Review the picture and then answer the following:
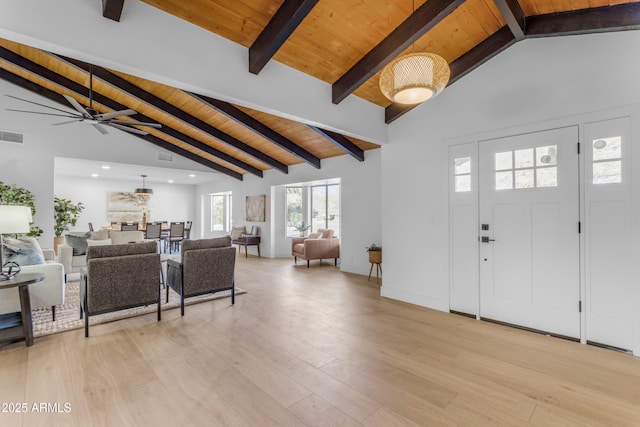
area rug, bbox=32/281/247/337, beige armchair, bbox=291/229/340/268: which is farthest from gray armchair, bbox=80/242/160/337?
beige armchair, bbox=291/229/340/268

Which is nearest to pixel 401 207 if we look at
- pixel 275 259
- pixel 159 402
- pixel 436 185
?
pixel 436 185

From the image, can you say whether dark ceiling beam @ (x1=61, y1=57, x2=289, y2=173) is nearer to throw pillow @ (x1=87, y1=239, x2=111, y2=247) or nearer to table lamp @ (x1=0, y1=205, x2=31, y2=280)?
table lamp @ (x1=0, y1=205, x2=31, y2=280)

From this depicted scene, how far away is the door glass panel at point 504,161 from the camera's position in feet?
10.7

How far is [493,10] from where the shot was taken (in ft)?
9.19

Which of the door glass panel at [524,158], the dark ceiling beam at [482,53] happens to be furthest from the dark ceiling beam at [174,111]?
the door glass panel at [524,158]

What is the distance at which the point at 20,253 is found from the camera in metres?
3.44

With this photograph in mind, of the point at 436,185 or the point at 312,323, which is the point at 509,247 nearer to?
the point at 436,185

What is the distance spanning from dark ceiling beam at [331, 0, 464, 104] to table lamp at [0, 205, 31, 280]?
3.48 metres

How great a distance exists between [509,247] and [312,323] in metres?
2.41

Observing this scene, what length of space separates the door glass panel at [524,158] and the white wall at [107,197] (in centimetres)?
1125

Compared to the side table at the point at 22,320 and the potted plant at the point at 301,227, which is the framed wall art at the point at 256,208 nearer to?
the potted plant at the point at 301,227

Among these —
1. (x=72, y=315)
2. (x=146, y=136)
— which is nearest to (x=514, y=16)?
(x=72, y=315)

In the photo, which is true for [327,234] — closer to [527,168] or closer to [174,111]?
[174,111]

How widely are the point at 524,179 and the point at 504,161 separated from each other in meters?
0.29
